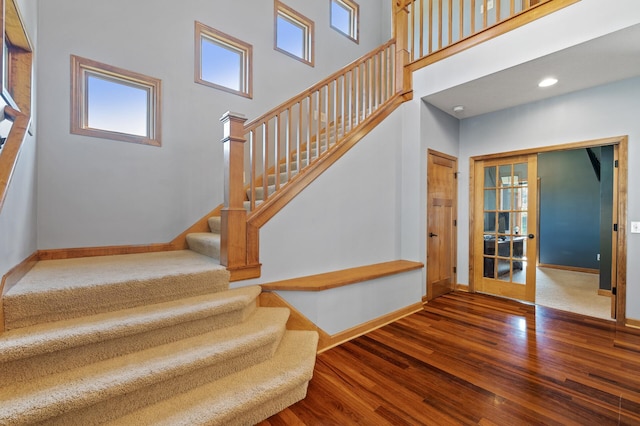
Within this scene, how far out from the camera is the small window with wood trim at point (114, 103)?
2573 mm

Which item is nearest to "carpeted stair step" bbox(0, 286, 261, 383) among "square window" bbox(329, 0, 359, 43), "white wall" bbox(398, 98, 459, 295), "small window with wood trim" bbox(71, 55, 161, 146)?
"small window with wood trim" bbox(71, 55, 161, 146)

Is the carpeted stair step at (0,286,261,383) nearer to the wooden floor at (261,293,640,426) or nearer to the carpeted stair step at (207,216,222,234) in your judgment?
the wooden floor at (261,293,640,426)

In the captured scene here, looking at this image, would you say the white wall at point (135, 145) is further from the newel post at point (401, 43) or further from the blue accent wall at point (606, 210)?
the blue accent wall at point (606, 210)

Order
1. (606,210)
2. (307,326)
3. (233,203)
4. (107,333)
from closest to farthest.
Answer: (107,333) → (233,203) → (307,326) → (606,210)

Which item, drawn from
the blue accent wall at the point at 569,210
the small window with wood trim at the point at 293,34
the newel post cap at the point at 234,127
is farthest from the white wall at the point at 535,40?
the blue accent wall at the point at 569,210

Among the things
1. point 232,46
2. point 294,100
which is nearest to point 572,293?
point 294,100

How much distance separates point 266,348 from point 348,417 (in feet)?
2.03

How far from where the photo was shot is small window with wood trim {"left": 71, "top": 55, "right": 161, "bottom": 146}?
257 cm

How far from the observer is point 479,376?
1.95 m

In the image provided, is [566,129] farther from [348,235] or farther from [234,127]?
[234,127]

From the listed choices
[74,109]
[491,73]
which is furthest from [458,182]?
[74,109]

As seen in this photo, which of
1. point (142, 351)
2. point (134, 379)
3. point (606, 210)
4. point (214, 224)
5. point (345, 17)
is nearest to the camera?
point (134, 379)

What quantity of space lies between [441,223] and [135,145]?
148 inches

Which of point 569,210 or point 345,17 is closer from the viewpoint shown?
point 345,17
